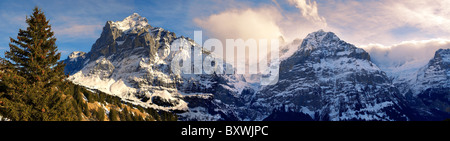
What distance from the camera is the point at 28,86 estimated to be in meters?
33.6

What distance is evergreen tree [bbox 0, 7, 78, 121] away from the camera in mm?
32500

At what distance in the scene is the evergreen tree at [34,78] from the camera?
32500 mm

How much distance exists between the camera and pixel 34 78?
113ft
